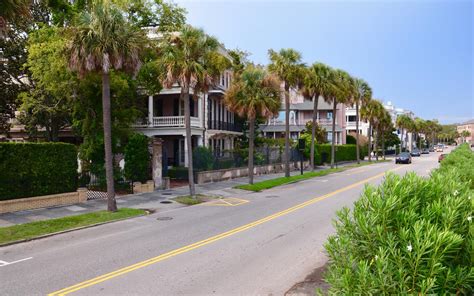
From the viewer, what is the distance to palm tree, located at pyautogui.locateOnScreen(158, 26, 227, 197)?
2105cm

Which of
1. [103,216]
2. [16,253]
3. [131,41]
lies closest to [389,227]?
[16,253]

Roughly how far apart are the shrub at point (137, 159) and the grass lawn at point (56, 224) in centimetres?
652

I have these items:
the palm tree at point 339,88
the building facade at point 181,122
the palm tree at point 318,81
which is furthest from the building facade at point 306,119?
the palm tree at point 318,81

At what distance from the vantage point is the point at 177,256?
10062 millimetres

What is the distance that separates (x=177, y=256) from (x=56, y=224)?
6843mm

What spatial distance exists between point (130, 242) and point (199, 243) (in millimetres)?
2134

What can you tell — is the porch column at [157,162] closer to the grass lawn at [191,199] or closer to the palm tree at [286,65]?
the grass lawn at [191,199]

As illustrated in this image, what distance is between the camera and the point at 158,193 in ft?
78.8

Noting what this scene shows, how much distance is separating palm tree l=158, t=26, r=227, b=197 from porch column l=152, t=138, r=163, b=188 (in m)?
4.83

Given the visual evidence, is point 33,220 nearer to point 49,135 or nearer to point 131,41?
point 131,41

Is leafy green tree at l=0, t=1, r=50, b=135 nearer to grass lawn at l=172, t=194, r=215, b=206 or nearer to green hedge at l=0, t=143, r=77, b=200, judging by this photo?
green hedge at l=0, t=143, r=77, b=200

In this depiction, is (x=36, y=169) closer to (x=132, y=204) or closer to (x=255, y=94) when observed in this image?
(x=132, y=204)

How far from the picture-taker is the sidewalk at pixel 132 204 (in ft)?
52.7

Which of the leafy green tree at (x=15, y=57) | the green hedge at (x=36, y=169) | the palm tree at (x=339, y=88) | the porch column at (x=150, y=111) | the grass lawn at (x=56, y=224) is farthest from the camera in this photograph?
the palm tree at (x=339, y=88)
